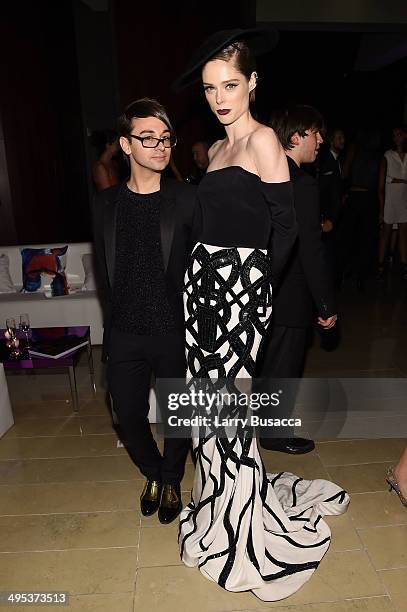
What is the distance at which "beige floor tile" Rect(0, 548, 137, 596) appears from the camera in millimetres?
2223

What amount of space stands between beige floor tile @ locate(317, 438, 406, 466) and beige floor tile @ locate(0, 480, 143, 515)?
3.77 ft

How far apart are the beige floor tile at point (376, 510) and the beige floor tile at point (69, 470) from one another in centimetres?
120

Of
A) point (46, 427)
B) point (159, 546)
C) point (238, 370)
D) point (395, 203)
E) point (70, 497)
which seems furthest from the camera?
point (395, 203)

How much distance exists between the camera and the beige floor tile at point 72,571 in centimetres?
222

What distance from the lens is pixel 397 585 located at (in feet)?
7.13

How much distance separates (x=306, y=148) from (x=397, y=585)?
211 centimetres

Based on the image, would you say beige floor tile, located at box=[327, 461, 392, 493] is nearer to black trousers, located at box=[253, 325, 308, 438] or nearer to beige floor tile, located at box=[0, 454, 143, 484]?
black trousers, located at box=[253, 325, 308, 438]

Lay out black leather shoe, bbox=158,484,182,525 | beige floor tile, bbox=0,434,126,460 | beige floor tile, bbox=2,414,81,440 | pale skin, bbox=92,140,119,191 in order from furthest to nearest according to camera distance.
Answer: pale skin, bbox=92,140,119,191 → beige floor tile, bbox=2,414,81,440 → beige floor tile, bbox=0,434,126,460 → black leather shoe, bbox=158,484,182,525

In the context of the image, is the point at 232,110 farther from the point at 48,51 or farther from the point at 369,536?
the point at 48,51

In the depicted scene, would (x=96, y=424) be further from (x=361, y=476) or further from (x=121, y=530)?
(x=361, y=476)

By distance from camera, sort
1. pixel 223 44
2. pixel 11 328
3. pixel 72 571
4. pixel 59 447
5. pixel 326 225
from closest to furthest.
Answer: pixel 223 44, pixel 72 571, pixel 59 447, pixel 11 328, pixel 326 225

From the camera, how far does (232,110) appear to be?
184cm

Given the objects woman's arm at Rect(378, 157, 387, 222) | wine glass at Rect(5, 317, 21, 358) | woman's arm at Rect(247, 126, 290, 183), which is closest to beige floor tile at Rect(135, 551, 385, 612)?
woman's arm at Rect(247, 126, 290, 183)

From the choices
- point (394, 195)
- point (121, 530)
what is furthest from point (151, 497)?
point (394, 195)
